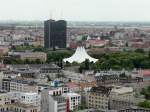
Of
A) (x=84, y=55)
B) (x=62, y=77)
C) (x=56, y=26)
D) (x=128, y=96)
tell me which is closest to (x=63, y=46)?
(x=56, y=26)

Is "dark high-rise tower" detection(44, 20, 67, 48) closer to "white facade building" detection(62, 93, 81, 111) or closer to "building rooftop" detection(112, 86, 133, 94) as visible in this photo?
"building rooftop" detection(112, 86, 133, 94)

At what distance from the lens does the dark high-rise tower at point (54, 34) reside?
1911 inches

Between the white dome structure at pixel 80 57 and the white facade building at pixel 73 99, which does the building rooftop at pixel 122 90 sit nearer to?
the white facade building at pixel 73 99

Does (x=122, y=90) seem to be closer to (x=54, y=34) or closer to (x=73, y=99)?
(x=73, y=99)

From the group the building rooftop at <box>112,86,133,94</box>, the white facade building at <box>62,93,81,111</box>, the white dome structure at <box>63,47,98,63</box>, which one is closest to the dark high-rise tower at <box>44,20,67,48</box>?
the white dome structure at <box>63,47,98,63</box>

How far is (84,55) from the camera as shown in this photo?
32969mm

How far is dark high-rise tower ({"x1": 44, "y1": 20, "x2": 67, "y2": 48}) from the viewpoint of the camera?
159 ft

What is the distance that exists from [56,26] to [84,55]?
16.9 meters

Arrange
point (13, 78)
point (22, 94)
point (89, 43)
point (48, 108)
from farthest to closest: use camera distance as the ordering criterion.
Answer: point (89, 43) < point (13, 78) < point (22, 94) < point (48, 108)

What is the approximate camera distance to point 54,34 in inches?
1922

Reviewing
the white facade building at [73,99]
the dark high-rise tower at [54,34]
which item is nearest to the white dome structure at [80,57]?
the white facade building at [73,99]

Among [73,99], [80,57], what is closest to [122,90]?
[73,99]

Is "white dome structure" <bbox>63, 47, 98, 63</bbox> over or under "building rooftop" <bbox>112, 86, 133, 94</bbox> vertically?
under

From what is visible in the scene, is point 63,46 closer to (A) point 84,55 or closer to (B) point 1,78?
(A) point 84,55
